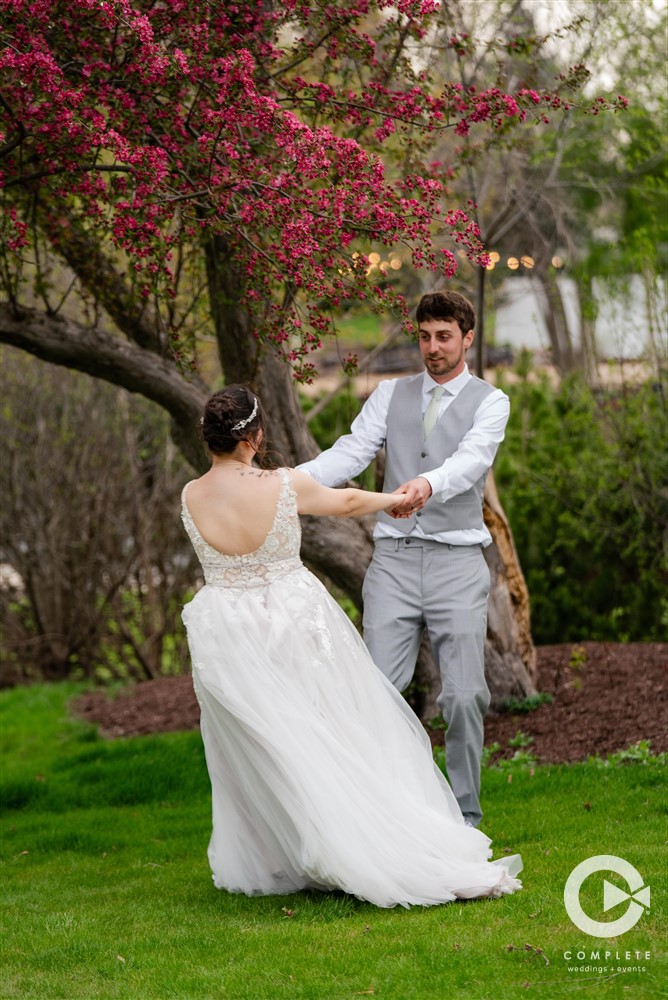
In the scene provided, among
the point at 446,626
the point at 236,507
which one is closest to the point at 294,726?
the point at 236,507

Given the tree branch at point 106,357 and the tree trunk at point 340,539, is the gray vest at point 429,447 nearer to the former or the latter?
the tree trunk at point 340,539

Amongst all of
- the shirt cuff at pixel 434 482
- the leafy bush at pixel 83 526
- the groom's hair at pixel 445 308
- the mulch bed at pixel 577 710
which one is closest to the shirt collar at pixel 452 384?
the groom's hair at pixel 445 308

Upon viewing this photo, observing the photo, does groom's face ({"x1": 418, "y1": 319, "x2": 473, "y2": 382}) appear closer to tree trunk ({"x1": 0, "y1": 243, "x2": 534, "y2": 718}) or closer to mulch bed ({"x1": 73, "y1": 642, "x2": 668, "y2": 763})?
tree trunk ({"x1": 0, "y1": 243, "x2": 534, "y2": 718})

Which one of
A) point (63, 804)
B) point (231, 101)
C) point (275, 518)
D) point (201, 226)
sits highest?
point (231, 101)

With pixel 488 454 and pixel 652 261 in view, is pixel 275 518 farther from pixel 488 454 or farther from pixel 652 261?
pixel 652 261

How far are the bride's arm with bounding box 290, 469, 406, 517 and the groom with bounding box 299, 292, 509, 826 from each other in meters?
0.11

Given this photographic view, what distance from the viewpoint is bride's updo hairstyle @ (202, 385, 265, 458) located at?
445cm

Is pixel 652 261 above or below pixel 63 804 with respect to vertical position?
above

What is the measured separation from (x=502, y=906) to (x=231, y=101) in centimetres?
337

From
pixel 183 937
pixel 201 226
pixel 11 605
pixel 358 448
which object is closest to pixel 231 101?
pixel 201 226

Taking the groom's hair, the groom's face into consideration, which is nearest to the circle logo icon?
the groom's face

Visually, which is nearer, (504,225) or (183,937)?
(183,937)

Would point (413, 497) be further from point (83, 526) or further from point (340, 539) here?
point (83, 526)

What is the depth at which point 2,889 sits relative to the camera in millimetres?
5332
